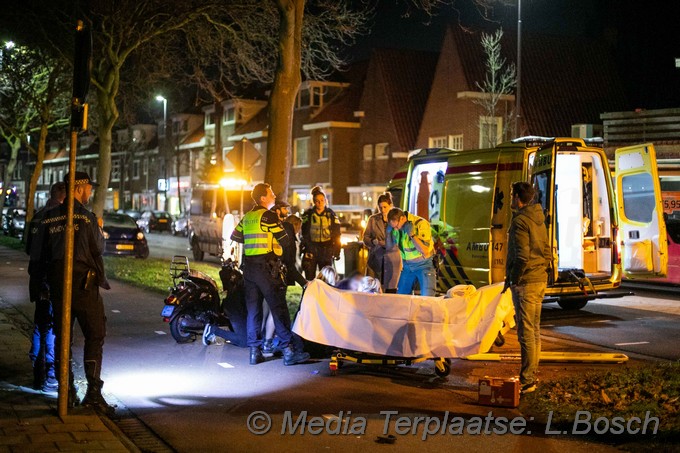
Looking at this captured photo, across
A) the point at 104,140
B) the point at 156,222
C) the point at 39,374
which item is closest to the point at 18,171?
the point at 156,222

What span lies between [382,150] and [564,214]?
1316 inches

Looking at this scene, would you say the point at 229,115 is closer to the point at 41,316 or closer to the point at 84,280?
the point at 41,316

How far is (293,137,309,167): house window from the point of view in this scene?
5566cm

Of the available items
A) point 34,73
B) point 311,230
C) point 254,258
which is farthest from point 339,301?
point 34,73

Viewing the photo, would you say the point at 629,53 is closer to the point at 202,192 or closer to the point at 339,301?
the point at 202,192

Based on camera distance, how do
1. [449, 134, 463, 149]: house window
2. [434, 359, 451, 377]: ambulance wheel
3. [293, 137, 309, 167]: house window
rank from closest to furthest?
1. [434, 359, 451, 377]: ambulance wheel
2. [449, 134, 463, 149]: house window
3. [293, 137, 309, 167]: house window

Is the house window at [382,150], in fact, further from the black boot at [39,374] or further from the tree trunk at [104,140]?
the black boot at [39,374]

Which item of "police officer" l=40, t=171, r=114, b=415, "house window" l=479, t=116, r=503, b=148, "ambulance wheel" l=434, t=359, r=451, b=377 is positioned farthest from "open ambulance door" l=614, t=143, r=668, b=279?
"house window" l=479, t=116, r=503, b=148

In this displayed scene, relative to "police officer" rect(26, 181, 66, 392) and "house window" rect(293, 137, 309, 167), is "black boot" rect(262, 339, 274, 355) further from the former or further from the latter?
"house window" rect(293, 137, 309, 167)

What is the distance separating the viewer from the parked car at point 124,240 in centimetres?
2814

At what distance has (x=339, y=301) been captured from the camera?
9352mm

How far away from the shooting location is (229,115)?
6569cm

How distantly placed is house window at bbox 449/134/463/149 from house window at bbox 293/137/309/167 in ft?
47.2

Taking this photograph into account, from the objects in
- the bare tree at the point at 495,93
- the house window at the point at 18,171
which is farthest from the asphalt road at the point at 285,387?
the house window at the point at 18,171
